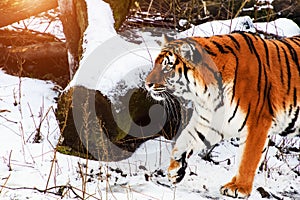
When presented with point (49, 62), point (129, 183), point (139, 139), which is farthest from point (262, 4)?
point (129, 183)

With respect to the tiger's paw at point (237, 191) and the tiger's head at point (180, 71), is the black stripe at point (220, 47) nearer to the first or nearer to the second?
the tiger's head at point (180, 71)

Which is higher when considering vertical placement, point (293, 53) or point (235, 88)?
point (293, 53)

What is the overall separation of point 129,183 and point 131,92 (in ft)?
2.70

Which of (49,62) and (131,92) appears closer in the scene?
(131,92)

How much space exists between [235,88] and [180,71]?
406 mm

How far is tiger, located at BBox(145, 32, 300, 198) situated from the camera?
3490 millimetres

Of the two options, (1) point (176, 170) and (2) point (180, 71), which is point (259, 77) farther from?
(1) point (176, 170)

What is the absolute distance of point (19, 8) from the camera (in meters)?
5.64

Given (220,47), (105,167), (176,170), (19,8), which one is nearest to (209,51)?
(220,47)

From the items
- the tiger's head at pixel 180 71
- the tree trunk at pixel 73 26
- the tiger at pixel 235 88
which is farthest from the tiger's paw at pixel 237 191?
the tree trunk at pixel 73 26

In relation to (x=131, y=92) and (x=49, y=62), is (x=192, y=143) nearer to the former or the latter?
(x=131, y=92)

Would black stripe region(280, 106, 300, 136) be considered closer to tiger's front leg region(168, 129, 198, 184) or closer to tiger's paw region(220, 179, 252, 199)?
tiger's paw region(220, 179, 252, 199)

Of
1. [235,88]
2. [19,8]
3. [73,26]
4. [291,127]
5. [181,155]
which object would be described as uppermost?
[19,8]

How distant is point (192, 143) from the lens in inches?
150
